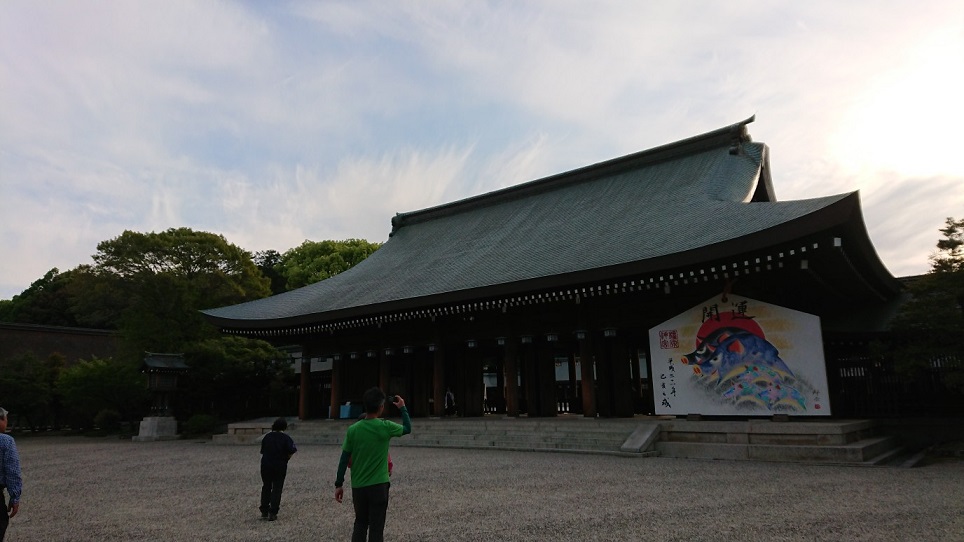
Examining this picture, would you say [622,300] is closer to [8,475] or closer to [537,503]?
[537,503]

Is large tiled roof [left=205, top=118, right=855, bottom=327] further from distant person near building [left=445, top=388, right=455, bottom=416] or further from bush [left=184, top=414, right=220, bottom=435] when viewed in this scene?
bush [left=184, top=414, right=220, bottom=435]

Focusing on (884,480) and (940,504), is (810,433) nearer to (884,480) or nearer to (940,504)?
(884,480)

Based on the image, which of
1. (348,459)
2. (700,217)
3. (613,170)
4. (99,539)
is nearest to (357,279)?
(613,170)

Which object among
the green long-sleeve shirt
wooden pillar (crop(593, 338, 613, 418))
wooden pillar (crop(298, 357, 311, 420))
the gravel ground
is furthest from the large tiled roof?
the green long-sleeve shirt

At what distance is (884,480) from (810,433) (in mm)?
2053

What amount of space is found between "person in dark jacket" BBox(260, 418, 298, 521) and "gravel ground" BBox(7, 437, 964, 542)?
0.17m

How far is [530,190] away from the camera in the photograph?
73.7ft

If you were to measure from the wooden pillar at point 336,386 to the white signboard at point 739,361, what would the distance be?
1057cm

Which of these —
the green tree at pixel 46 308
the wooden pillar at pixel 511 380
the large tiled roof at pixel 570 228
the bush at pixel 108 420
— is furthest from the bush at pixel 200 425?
the green tree at pixel 46 308

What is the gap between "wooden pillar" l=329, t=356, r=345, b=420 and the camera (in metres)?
18.8

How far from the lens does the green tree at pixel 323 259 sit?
42344mm

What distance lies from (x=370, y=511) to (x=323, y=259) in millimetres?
40276

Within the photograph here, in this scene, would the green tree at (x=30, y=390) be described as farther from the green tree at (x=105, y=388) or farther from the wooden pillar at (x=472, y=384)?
the wooden pillar at (x=472, y=384)

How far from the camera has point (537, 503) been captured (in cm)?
663
